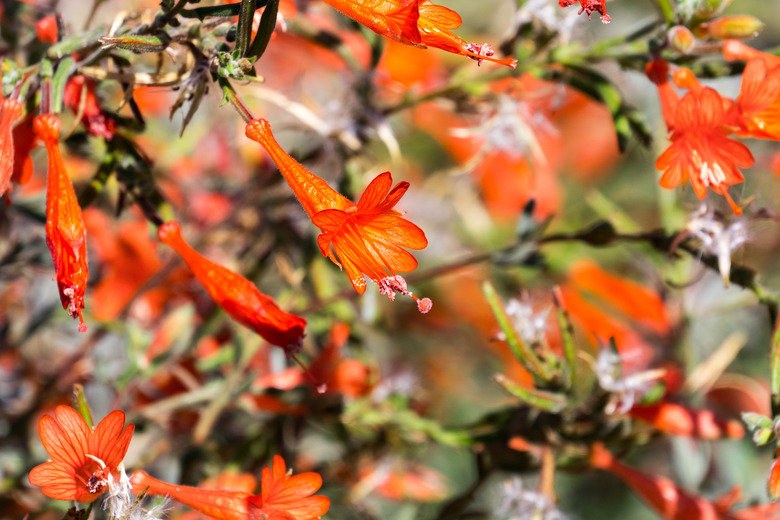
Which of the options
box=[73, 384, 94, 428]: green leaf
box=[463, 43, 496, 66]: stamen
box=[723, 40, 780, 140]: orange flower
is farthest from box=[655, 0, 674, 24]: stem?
box=[73, 384, 94, 428]: green leaf

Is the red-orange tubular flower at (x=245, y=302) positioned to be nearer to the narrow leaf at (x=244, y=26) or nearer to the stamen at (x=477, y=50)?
the narrow leaf at (x=244, y=26)

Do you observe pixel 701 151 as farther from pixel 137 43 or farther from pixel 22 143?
pixel 22 143

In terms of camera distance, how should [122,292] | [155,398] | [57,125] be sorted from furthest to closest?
1. [122,292]
2. [155,398]
3. [57,125]

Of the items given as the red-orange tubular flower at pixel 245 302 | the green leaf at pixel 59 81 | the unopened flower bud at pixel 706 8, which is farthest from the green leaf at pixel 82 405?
the unopened flower bud at pixel 706 8

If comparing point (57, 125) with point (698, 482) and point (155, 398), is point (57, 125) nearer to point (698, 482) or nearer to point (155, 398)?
point (155, 398)

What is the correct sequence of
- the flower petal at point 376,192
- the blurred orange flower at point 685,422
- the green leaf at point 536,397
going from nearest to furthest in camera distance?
the flower petal at point 376,192 < the green leaf at point 536,397 < the blurred orange flower at point 685,422

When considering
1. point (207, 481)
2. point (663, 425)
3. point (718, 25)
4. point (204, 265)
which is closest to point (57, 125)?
point (204, 265)

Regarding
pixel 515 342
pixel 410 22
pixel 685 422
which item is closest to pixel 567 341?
pixel 515 342
